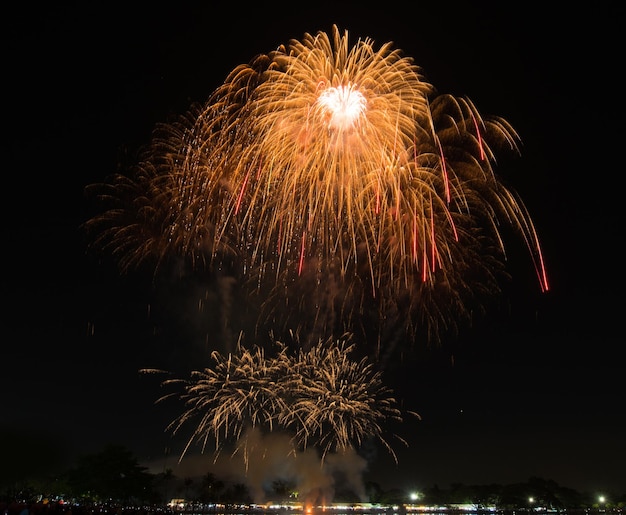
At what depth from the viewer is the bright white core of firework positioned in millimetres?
20156

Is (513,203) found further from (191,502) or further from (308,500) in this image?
(191,502)

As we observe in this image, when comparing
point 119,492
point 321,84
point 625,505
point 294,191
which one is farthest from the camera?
point 625,505

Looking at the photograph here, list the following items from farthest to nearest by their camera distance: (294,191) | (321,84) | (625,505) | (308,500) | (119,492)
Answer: (625,505), (308,500), (119,492), (294,191), (321,84)

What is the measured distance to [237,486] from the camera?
643 feet

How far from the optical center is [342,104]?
798 inches

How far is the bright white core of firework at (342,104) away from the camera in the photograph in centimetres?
2016

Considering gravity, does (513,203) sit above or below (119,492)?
above

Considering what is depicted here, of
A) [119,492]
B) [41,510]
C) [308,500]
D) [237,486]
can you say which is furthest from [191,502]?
[41,510]

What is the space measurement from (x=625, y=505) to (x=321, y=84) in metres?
210

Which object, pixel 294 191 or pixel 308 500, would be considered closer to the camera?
pixel 294 191

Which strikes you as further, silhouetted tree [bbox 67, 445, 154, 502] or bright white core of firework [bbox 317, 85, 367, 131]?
silhouetted tree [bbox 67, 445, 154, 502]

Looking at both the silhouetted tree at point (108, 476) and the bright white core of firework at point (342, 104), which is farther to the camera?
the silhouetted tree at point (108, 476)

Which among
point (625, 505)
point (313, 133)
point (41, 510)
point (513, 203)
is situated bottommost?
point (41, 510)

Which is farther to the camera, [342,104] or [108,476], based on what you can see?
[108,476]
